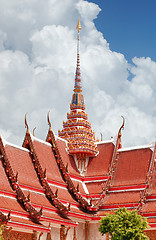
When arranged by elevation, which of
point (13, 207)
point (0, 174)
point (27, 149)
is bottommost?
point (13, 207)

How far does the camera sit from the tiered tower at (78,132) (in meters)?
25.4

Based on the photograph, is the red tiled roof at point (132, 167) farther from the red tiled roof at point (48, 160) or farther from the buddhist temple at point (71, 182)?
the red tiled roof at point (48, 160)

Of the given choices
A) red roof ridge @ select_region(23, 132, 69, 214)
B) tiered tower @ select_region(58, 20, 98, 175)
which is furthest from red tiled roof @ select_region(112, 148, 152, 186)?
red roof ridge @ select_region(23, 132, 69, 214)

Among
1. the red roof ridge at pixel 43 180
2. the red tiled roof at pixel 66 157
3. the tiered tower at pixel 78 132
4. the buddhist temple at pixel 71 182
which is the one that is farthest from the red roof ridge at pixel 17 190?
the tiered tower at pixel 78 132

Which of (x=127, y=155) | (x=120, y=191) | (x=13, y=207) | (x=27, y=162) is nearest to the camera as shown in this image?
(x=13, y=207)

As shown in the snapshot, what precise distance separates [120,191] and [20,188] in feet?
19.8

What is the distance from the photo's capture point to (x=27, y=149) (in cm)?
2222

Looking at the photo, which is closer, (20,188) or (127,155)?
(20,188)

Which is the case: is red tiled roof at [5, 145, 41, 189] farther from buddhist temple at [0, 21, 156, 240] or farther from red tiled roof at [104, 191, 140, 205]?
red tiled roof at [104, 191, 140, 205]

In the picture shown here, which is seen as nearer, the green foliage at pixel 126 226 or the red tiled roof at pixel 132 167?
the green foliage at pixel 126 226

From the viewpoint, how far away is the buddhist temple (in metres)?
18.6

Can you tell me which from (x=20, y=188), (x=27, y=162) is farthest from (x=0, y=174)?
(x=27, y=162)

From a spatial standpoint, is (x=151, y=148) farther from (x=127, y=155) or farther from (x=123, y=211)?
(x=123, y=211)

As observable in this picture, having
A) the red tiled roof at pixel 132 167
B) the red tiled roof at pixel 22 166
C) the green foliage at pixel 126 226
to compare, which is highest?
the red tiled roof at pixel 132 167
